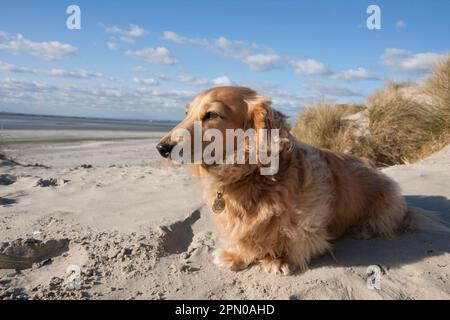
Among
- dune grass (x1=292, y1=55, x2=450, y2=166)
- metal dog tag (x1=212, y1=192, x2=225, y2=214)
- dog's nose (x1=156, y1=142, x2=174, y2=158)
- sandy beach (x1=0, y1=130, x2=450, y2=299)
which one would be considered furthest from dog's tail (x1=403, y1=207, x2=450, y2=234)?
dune grass (x1=292, y1=55, x2=450, y2=166)

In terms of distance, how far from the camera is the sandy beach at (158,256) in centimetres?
310

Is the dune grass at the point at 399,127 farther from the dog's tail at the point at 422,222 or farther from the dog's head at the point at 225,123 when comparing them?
the dog's head at the point at 225,123

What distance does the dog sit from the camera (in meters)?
3.29

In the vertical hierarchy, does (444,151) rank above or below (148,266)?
above

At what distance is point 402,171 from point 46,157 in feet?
33.2

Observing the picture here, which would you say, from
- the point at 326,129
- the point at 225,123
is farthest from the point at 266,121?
the point at 326,129

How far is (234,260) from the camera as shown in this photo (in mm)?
3551

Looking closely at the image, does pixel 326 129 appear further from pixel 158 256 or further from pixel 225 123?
pixel 158 256

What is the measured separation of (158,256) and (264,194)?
1.20 meters

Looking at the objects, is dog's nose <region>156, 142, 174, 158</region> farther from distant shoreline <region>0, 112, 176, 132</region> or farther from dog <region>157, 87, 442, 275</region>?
distant shoreline <region>0, 112, 176, 132</region>

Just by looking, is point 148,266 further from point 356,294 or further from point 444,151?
point 444,151

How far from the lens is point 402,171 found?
6773 mm

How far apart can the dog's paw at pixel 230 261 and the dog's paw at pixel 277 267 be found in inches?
9.0
